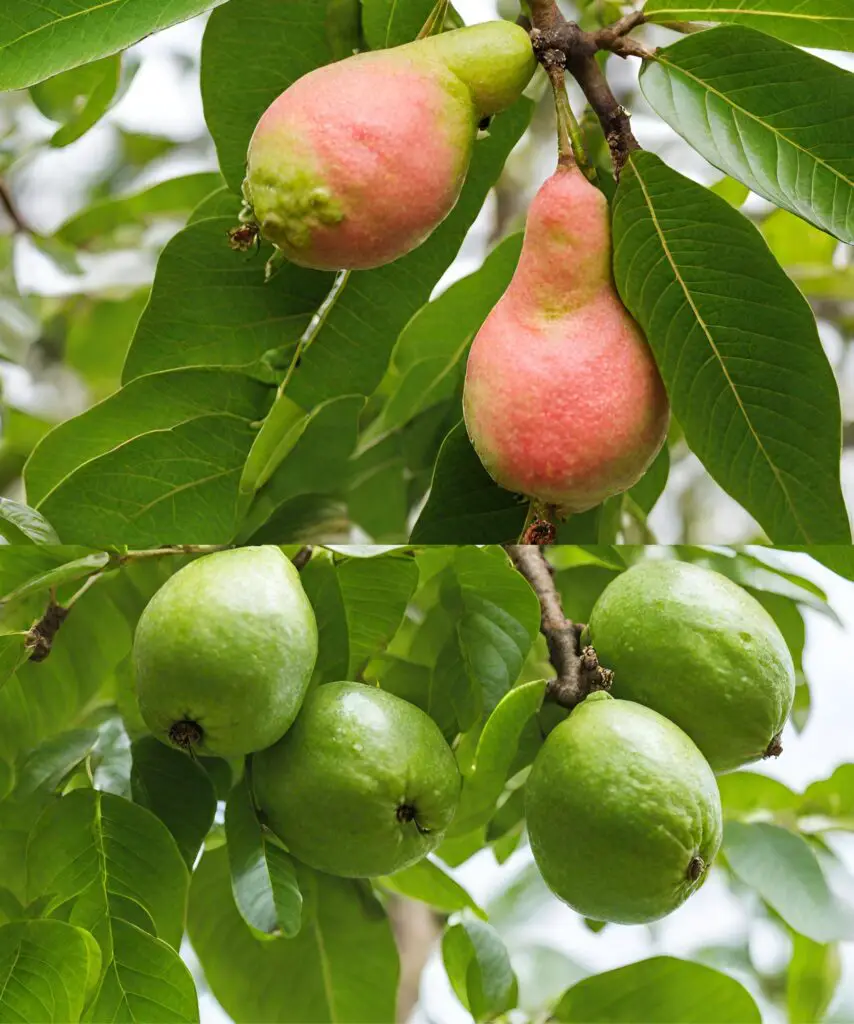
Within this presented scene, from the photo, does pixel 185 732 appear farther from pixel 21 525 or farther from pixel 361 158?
pixel 361 158

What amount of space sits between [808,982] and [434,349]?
567mm

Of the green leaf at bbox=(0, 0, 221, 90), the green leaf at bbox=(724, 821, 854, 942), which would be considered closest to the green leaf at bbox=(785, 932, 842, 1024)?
the green leaf at bbox=(724, 821, 854, 942)

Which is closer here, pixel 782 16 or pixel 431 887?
pixel 782 16

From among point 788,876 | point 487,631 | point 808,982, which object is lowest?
point 808,982

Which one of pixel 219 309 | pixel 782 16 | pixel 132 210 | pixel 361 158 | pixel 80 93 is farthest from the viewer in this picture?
pixel 132 210

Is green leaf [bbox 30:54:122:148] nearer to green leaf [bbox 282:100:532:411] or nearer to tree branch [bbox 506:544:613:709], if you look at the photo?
green leaf [bbox 282:100:532:411]

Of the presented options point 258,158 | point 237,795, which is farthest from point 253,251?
point 237,795

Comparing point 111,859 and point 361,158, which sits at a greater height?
point 361,158

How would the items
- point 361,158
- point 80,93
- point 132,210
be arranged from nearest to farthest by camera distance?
point 361,158 → point 80,93 → point 132,210

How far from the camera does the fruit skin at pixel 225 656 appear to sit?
0.54 metres

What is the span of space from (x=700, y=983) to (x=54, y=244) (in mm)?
893

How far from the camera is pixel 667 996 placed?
739 millimetres

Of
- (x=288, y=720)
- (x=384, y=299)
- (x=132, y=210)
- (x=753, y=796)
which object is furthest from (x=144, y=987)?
(x=132, y=210)

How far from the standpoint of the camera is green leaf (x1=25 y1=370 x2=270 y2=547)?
669mm
